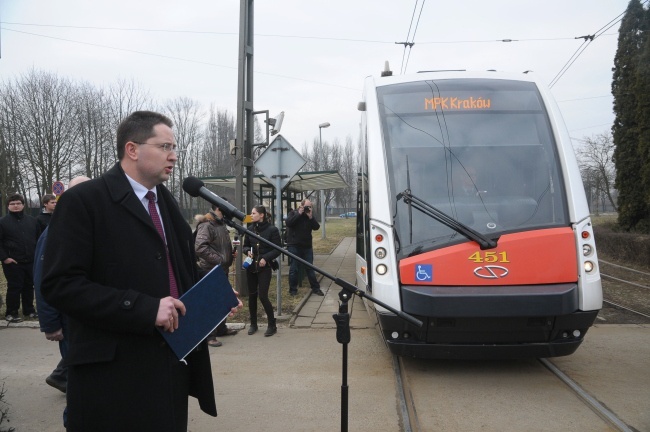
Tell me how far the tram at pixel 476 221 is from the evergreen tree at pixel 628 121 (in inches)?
498

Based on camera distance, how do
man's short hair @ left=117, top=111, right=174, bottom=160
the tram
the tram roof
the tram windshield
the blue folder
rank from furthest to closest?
the tram roof, the tram windshield, the tram, man's short hair @ left=117, top=111, right=174, bottom=160, the blue folder

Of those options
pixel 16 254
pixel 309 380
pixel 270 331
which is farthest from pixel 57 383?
pixel 16 254

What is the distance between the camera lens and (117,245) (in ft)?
6.31

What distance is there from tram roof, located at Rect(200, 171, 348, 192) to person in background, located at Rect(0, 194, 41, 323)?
5241 mm

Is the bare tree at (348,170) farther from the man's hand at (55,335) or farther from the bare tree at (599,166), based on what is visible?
the man's hand at (55,335)

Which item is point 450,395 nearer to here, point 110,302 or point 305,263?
point 305,263

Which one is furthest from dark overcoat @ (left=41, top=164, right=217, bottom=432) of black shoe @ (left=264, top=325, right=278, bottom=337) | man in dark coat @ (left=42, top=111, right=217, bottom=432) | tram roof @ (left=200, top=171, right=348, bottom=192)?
tram roof @ (left=200, top=171, right=348, bottom=192)

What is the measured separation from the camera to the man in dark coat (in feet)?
5.94

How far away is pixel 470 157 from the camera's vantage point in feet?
16.6

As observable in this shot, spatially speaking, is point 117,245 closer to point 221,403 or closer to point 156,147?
point 156,147

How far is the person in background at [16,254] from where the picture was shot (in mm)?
7555

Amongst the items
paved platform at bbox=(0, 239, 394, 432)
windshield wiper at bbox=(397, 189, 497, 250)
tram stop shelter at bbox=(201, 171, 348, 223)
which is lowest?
paved platform at bbox=(0, 239, 394, 432)

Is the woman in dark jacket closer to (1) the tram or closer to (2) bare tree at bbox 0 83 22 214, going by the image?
(1) the tram

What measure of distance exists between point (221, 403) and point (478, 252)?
A: 275 centimetres
